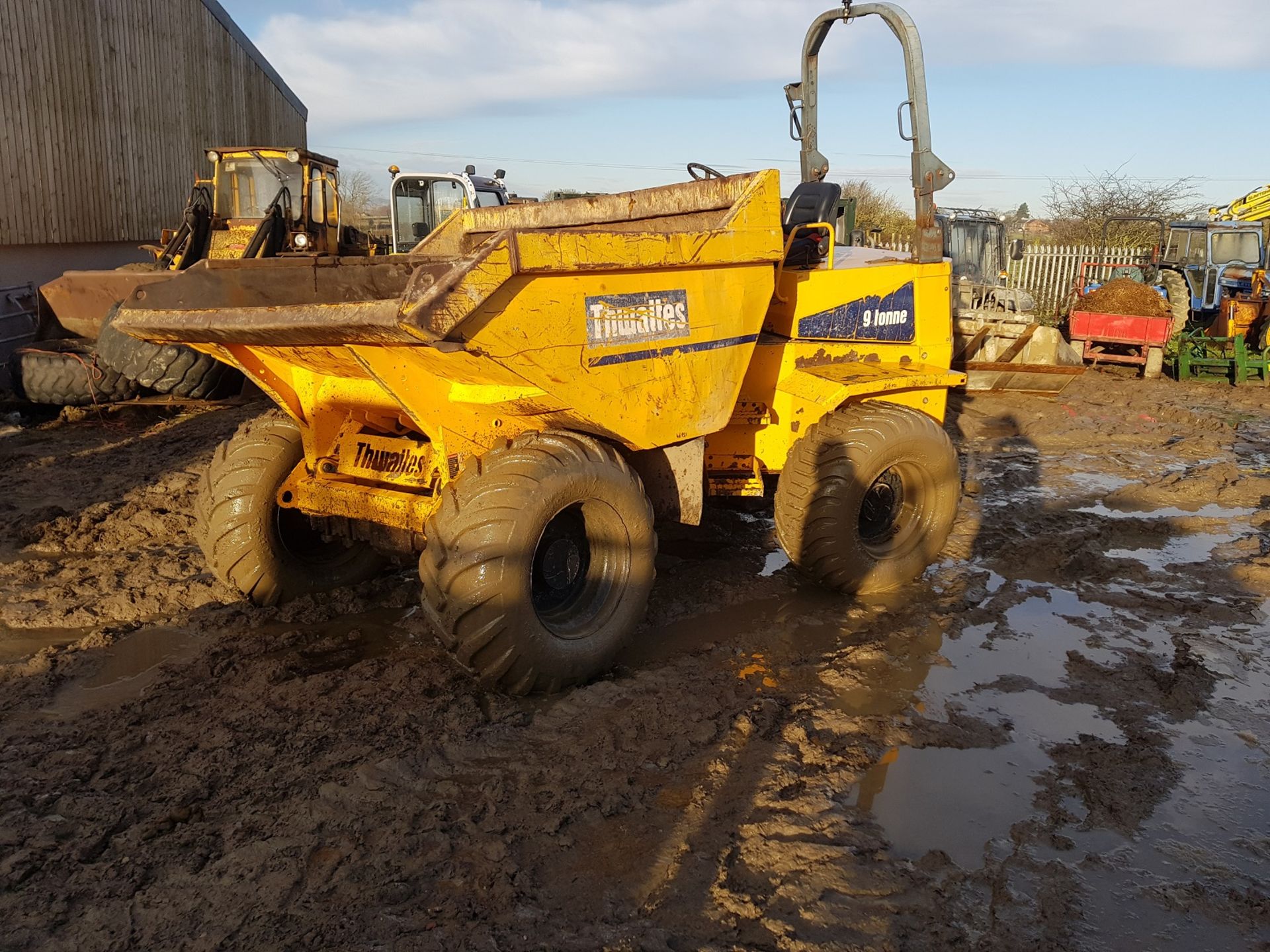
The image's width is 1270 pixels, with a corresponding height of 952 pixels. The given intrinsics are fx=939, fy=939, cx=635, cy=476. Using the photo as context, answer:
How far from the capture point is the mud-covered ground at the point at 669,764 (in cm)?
253

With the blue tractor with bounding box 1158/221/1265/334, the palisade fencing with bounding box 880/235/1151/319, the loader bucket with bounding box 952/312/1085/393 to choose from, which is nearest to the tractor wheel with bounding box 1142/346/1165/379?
the blue tractor with bounding box 1158/221/1265/334

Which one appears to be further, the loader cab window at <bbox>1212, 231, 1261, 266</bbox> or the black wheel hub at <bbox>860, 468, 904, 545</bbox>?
the loader cab window at <bbox>1212, 231, 1261, 266</bbox>

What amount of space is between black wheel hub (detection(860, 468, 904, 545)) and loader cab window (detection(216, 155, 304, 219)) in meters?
9.12

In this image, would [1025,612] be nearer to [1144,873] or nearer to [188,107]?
[1144,873]

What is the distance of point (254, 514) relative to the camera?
4273mm

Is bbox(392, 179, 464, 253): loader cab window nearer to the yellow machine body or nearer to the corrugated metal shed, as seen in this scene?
the corrugated metal shed

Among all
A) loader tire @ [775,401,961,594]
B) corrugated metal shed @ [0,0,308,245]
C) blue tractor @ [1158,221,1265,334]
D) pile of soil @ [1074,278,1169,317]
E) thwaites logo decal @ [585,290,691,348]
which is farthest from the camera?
blue tractor @ [1158,221,1265,334]

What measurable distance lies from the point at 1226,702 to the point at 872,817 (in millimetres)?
1921

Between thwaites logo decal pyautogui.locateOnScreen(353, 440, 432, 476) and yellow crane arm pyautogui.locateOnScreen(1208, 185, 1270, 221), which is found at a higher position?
yellow crane arm pyautogui.locateOnScreen(1208, 185, 1270, 221)

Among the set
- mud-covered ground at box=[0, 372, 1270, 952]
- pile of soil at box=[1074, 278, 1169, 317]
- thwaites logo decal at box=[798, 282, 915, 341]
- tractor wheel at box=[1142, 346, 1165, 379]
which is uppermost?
pile of soil at box=[1074, 278, 1169, 317]

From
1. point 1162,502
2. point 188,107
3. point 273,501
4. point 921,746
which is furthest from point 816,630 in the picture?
point 188,107

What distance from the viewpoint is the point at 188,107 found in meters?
17.3

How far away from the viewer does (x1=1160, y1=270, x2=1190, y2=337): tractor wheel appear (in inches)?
549

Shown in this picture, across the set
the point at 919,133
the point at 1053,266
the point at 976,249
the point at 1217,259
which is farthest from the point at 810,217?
the point at 1053,266
